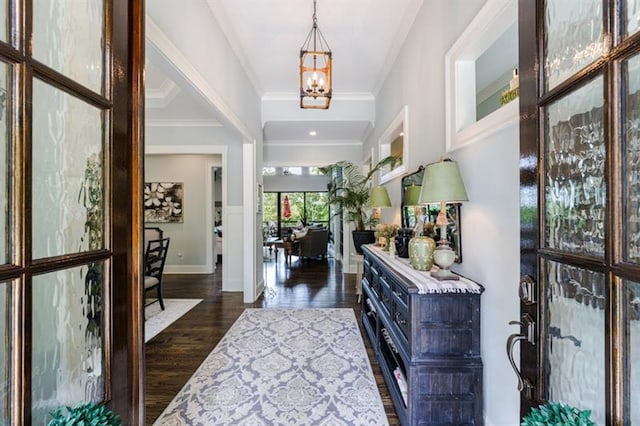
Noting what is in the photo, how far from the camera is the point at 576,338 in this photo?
747 mm

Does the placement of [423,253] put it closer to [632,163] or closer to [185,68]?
[632,163]

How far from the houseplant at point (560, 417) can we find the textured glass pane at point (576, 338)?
0.18 ft

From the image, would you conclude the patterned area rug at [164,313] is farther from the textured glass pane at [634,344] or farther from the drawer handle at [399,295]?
the textured glass pane at [634,344]

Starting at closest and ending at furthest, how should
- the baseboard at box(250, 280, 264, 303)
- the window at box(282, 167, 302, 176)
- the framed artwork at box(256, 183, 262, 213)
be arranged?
the baseboard at box(250, 280, 264, 303), the framed artwork at box(256, 183, 262, 213), the window at box(282, 167, 302, 176)

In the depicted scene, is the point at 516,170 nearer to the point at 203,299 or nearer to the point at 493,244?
the point at 493,244

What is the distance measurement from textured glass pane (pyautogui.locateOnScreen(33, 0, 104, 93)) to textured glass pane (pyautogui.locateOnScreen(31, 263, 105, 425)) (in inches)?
19.6

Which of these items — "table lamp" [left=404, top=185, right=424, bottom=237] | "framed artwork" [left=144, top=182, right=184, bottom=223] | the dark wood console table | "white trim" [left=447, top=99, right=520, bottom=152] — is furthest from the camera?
"framed artwork" [left=144, top=182, right=184, bottom=223]

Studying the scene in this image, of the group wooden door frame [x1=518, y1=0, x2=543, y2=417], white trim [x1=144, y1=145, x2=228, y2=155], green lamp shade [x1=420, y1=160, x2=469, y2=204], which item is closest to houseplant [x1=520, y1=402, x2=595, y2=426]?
wooden door frame [x1=518, y1=0, x2=543, y2=417]

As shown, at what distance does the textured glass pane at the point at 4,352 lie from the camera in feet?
1.88

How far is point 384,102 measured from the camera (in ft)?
14.1

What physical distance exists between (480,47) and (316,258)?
6.80 metres

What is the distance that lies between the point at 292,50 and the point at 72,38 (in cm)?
328

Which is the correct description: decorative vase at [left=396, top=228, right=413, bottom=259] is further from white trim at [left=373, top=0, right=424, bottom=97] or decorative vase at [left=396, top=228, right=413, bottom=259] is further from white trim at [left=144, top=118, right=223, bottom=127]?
white trim at [left=144, top=118, right=223, bottom=127]

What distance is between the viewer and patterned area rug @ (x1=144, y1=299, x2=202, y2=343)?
342 centimetres
